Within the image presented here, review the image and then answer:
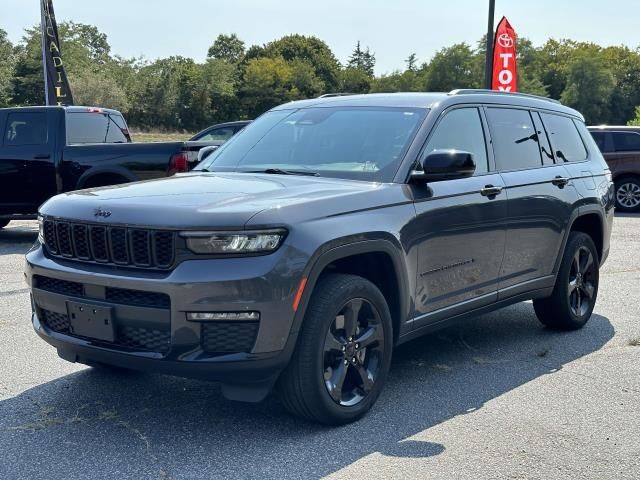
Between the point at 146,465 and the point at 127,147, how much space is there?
26.1 feet

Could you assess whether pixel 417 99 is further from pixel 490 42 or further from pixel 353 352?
pixel 490 42

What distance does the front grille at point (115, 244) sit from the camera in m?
3.92

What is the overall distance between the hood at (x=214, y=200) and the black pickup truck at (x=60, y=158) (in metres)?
6.45

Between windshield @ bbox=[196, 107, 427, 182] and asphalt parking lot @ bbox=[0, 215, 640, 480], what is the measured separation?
1390mm

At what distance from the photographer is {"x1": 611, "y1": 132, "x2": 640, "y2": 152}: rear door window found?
17.5 meters

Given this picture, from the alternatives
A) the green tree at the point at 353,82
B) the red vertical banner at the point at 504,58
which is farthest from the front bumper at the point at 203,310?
the green tree at the point at 353,82

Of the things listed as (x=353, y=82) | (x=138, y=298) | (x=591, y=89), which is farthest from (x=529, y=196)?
(x=353, y=82)

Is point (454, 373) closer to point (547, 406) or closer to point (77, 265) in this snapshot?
point (547, 406)

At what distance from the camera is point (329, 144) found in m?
5.18

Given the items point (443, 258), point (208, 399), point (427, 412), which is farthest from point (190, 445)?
point (443, 258)

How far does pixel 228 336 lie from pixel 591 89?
3469 inches

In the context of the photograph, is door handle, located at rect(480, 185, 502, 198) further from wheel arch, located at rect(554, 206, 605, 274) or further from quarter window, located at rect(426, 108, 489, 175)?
wheel arch, located at rect(554, 206, 605, 274)

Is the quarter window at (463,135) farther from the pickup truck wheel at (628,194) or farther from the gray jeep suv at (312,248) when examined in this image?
the pickup truck wheel at (628,194)

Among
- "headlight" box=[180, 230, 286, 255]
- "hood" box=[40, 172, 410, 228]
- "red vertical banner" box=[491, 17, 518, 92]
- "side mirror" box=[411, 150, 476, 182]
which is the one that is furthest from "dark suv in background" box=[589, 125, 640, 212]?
"headlight" box=[180, 230, 286, 255]
